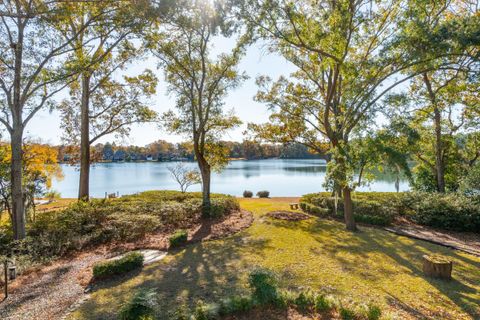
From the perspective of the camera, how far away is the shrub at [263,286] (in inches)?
175

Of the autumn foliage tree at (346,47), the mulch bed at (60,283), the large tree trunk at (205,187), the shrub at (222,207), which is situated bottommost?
the mulch bed at (60,283)

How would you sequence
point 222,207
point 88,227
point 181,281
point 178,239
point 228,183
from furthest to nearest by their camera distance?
point 228,183, point 222,207, point 88,227, point 178,239, point 181,281

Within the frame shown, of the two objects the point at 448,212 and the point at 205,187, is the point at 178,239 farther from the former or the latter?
the point at 448,212

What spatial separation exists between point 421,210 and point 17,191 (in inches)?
682

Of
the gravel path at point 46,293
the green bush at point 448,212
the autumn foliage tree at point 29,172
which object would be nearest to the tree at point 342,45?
the green bush at point 448,212

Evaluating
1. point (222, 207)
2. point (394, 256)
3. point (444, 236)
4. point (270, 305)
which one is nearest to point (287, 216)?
point (222, 207)

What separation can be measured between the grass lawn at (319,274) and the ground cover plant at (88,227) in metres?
2.56

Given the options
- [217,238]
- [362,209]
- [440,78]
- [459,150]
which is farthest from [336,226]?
[459,150]

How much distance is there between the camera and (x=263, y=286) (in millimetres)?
4492

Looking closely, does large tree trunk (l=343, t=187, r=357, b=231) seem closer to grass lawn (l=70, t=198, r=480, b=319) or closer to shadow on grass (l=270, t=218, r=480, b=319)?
shadow on grass (l=270, t=218, r=480, b=319)

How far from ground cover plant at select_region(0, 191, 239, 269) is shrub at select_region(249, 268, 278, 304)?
6420 mm

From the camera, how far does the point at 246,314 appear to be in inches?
165

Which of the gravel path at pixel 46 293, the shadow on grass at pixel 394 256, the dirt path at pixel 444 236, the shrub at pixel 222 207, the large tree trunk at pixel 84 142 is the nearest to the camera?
the gravel path at pixel 46 293

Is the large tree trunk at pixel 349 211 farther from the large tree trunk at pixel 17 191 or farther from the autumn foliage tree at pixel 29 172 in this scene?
the autumn foliage tree at pixel 29 172
